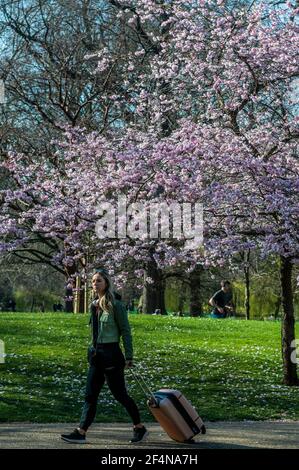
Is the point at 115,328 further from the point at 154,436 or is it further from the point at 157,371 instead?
the point at 157,371

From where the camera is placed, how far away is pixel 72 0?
24.4 meters

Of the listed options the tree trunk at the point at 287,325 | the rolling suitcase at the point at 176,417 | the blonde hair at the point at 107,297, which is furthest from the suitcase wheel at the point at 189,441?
the tree trunk at the point at 287,325

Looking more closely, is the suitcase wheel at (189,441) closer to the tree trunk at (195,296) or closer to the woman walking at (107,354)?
the woman walking at (107,354)

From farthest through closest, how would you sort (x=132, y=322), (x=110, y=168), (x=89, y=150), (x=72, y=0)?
1. (x=72, y=0)
2. (x=132, y=322)
3. (x=89, y=150)
4. (x=110, y=168)

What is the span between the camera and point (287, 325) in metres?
14.2

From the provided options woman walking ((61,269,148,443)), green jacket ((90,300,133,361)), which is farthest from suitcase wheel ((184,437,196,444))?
green jacket ((90,300,133,361))

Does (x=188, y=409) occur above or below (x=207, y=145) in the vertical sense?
below

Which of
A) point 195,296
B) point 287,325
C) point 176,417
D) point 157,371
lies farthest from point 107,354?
point 195,296

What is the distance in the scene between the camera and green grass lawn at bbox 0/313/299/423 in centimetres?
1187

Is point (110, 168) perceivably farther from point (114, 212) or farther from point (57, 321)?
point (57, 321)

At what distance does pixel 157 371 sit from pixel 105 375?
522 cm

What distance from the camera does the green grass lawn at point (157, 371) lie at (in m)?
11.9

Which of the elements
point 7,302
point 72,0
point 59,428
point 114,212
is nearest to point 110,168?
point 114,212

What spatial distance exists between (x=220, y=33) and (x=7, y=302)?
49.4 metres
